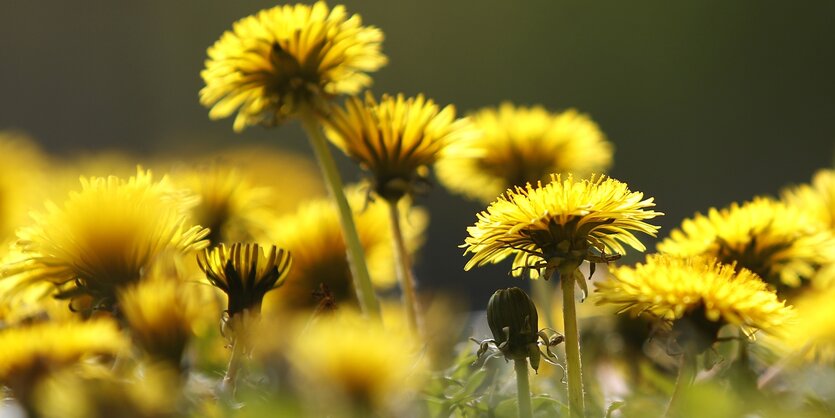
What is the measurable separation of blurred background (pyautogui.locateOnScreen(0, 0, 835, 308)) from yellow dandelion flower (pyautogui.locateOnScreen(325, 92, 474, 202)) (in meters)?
1.51

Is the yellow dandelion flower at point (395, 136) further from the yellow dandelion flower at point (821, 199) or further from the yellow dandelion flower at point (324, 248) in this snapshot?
the yellow dandelion flower at point (821, 199)

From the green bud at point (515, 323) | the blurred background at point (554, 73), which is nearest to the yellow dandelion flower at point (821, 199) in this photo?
the green bud at point (515, 323)

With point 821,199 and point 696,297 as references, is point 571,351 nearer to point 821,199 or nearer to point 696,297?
point 696,297

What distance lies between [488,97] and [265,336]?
186 centimetres

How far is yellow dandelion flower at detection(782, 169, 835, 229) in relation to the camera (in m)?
0.38

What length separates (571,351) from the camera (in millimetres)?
253

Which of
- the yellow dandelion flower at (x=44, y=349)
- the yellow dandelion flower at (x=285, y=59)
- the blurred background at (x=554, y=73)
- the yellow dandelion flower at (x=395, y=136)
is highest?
the blurred background at (x=554, y=73)

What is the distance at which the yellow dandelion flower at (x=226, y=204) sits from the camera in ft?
1.25

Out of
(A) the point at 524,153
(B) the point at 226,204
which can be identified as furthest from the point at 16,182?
(A) the point at 524,153

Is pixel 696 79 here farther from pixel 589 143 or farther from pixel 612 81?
pixel 589 143

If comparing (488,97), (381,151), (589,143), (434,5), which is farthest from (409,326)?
(434,5)

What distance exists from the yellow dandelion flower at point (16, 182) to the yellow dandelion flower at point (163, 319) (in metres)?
0.17

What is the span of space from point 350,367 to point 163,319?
5cm

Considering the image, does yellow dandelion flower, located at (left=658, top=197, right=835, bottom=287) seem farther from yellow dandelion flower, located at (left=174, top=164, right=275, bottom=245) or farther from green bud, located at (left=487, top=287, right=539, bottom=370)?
yellow dandelion flower, located at (left=174, top=164, right=275, bottom=245)
